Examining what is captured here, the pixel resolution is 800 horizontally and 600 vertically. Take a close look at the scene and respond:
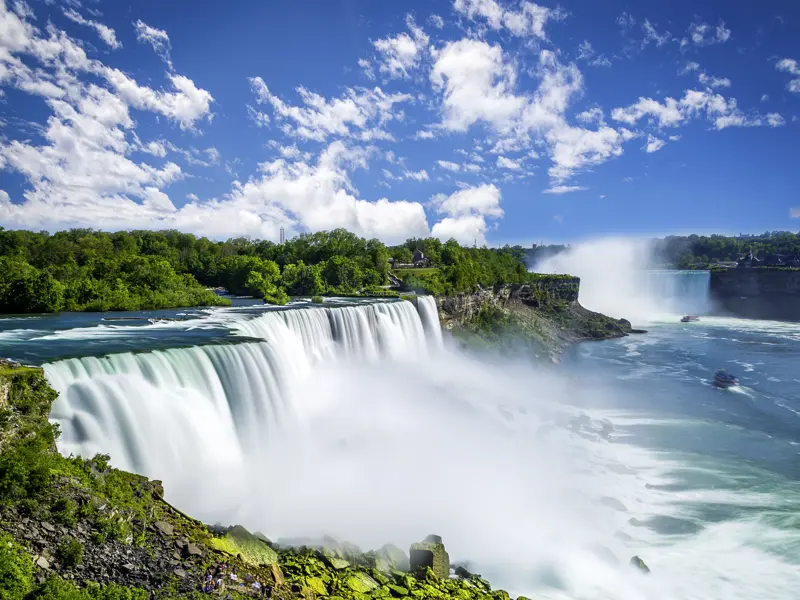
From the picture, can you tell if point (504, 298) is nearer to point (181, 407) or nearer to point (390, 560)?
point (181, 407)

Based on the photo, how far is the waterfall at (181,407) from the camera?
11.6 m

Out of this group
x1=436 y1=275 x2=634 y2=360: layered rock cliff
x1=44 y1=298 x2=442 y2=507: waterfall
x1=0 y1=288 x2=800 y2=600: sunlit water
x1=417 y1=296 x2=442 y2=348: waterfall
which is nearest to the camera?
x1=44 y1=298 x2=442 y2=507: waterfall

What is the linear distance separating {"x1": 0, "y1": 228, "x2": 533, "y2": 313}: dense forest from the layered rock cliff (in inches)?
60.5

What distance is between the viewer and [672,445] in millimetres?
21656

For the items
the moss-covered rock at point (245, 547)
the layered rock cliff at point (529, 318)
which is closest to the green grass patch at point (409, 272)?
the layered rock cliff at point (529, 318)

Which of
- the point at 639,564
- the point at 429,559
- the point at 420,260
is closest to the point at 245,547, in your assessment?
the point at 429,559

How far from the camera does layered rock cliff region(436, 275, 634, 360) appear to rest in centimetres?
4328

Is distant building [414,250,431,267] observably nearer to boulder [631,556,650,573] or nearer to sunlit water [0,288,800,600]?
sunlit water [0,288,800,600]

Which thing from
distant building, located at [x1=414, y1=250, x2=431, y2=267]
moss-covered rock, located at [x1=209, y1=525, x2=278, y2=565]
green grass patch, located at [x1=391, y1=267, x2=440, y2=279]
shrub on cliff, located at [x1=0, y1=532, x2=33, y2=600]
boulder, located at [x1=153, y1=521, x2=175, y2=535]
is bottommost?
moss-covered rock, located at [x1=209, y1=525, x2=278, y2=565]

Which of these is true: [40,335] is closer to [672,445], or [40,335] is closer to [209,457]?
[209,457]

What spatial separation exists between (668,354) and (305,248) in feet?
138

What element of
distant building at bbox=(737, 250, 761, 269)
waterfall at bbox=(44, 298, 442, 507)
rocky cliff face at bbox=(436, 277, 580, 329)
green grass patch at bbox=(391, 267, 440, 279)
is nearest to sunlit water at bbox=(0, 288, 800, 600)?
waterfall at bbox=(44, 298, 442, 507)

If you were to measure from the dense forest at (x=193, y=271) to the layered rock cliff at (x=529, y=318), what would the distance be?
1.54 meters

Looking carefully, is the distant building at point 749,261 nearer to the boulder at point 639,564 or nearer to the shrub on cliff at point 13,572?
the boulder at point 639,564
